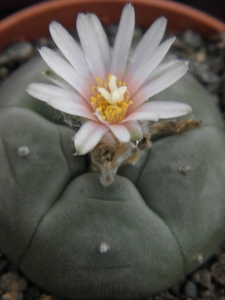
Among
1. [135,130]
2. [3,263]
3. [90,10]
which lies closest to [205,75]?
[90,10]

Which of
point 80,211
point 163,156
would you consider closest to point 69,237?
point 80,211

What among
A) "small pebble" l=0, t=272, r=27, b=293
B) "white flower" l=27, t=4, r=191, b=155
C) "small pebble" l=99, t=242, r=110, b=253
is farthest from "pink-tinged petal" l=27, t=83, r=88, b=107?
"small pebble" l=0, t=272, r=27, b=293

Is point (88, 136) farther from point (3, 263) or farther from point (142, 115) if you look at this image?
point (3, 263)

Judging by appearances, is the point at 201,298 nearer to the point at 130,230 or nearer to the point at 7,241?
the point at 130,230

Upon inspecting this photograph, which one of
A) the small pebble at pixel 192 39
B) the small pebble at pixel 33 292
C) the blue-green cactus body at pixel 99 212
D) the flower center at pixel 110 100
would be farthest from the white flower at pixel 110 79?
the small pebble at pixel 192 39

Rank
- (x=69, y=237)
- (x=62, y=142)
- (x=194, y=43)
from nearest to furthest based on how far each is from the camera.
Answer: (x=69, y=237) < (x=62, y=142) < (x=194, y=43)

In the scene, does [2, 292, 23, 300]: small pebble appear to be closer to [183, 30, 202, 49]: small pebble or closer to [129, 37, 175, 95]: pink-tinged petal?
[129, 37, 175, 95]: pink-tinged petal
